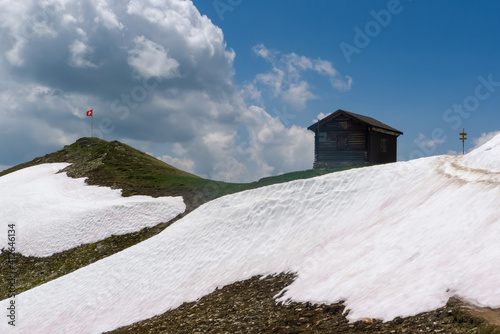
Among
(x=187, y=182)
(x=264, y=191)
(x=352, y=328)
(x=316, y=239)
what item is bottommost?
(x=352, y=328)

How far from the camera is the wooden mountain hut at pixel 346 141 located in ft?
144

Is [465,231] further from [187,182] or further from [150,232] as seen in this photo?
[187,182]

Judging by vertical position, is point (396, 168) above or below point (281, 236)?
above

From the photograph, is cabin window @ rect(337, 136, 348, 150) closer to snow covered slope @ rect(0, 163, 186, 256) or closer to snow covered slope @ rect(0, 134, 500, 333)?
snow covered slope @ rect(0, 163, 186, 256)

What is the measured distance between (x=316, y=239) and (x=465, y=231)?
6.20m

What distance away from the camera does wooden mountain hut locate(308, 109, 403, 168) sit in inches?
1734

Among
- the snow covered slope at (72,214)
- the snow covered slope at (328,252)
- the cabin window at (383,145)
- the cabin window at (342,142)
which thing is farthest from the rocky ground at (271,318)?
the cabin window at (383,145)

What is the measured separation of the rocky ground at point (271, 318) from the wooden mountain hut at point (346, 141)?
32.4 m

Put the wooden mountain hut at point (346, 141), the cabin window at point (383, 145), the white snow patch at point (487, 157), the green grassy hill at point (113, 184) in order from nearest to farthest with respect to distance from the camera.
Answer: the white snow patch at point (487, 157), the green grassy hill at point (113, 184), the wooden mountain hut at point (346, 141), the cabin window at point (383, 145)

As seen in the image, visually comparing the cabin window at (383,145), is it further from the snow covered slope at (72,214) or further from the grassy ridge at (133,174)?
the snow covered slope at (72,214)

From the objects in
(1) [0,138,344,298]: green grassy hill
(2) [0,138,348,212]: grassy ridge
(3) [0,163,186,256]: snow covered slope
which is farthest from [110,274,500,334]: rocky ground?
(2) [0,138,348,212]: grassy ridge

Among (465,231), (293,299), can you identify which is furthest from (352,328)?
(465,231)

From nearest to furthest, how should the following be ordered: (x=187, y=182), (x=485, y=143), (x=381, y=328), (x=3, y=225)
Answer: (x=381, y=328), (x=485, y=143), (x=3, y=225), (x=187, y=182)

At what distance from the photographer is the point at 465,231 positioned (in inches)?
431
